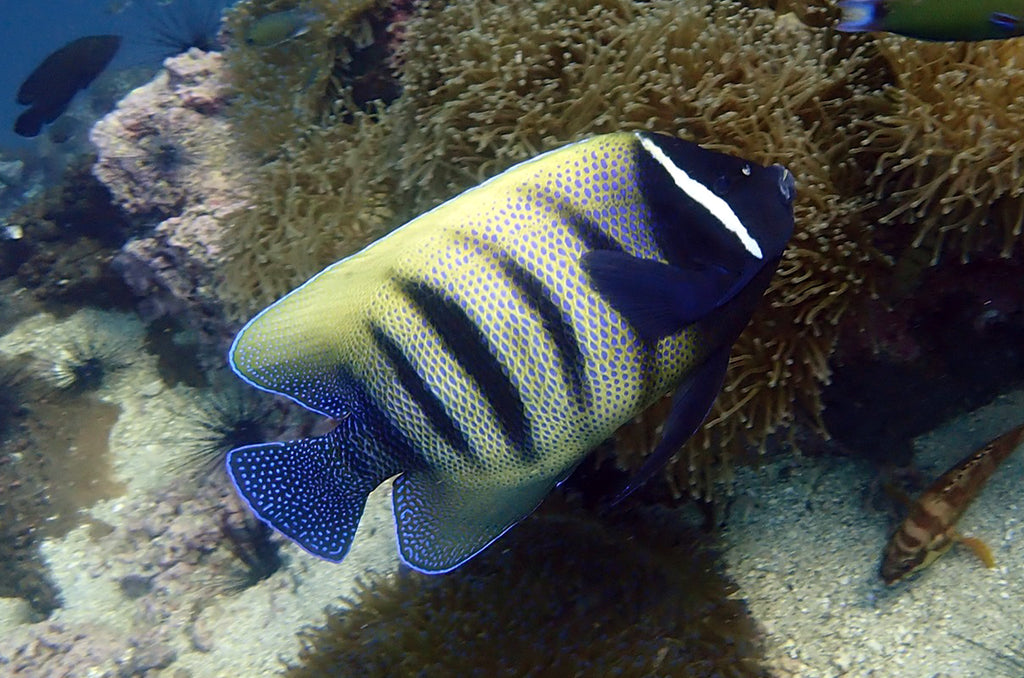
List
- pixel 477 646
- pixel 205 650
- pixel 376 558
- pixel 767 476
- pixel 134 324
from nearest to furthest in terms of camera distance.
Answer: pixel 477 646
pixel 767 476
pixel 376 558
pixel 205 650
pixel 134 324

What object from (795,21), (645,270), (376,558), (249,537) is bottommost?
(249,537)

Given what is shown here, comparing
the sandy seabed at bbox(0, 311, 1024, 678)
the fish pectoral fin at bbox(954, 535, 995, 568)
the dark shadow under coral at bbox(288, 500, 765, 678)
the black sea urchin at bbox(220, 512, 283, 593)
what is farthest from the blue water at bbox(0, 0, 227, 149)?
the fish pectoral fin at bbox(954, 535, 995, 568)

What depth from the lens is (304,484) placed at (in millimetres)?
1774

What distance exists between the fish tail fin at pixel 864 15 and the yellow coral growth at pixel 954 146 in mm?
412

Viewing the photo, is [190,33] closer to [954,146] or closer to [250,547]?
[250,547]

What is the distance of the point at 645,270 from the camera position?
4.73 ft

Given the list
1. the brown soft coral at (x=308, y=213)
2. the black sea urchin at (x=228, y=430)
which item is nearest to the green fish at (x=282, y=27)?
the brown soft coral at (x=308, y=213)

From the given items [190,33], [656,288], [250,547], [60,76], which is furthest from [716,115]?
[190,33]

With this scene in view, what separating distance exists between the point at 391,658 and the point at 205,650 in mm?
2746

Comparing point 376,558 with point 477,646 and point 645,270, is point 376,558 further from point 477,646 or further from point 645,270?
point 645,270

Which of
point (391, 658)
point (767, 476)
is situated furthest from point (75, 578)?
point (767, 476)

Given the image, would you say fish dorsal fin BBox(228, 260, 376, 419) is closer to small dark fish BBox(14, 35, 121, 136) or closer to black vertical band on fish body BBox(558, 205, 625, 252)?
black vertical band on fish body BBox(558, 205, 625, 252)

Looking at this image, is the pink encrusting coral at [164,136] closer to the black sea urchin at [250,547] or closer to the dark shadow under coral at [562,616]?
the black sea urchin at [250,547]

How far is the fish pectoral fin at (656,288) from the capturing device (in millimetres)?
1437
